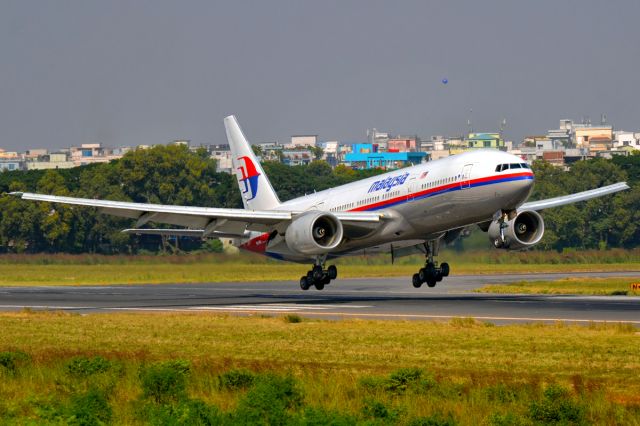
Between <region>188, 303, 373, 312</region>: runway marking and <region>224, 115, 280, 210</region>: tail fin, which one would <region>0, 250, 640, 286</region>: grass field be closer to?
<region>224, 115, 280, 210</region>: tail fin

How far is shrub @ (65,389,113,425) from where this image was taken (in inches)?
→ 756

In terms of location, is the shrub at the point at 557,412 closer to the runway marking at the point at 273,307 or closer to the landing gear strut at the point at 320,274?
the runway marking at the point at 273,307

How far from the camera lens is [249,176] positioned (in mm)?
64188

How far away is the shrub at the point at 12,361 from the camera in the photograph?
85.0 feet

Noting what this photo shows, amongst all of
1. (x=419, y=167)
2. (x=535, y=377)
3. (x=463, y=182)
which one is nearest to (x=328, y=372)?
(x=535, y=377)

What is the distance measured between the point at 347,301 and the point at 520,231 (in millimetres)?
8556

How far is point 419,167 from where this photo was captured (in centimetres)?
5166

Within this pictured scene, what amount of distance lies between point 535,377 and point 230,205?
114 metres

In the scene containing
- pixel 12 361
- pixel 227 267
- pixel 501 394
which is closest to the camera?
pixel 501 394

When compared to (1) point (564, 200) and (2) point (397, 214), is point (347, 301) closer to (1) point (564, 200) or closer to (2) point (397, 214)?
(2) point (397, 214)

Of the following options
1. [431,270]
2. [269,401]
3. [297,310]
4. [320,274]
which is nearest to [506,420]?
[269,401]

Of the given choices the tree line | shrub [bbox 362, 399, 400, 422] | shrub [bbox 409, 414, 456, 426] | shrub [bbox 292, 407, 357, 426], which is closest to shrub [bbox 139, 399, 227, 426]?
shrub [bbox 292, 407, 357, 426]

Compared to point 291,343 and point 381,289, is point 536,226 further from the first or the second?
point 291,343

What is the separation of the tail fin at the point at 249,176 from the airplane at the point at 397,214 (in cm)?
460
